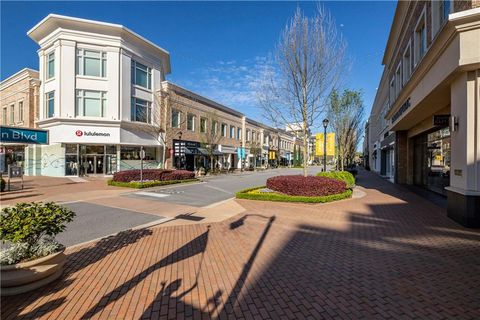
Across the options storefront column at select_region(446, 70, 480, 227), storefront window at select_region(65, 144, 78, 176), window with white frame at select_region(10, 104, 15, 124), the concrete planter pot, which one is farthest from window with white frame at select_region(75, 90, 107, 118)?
storefront column at select_region(446, 70, 480, 227)

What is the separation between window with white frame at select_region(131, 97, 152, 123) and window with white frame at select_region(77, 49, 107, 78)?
4053 mm

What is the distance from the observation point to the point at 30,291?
376 cm

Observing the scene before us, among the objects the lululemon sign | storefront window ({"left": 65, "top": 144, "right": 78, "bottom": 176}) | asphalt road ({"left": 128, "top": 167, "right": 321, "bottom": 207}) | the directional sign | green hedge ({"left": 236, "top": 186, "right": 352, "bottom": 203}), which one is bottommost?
asphalt road ({"left": 128, "top": 167, "right": 321, "bottom": 207})

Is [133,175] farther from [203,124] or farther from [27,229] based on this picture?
[203,124]

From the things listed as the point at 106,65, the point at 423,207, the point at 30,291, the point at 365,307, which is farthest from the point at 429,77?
the point at 106,65

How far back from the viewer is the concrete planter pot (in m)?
3.64

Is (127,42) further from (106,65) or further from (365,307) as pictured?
(365,307)

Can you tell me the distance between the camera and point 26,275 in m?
3.69

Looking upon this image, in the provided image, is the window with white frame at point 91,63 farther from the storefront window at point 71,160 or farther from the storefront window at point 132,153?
the storefront window at point 132,153

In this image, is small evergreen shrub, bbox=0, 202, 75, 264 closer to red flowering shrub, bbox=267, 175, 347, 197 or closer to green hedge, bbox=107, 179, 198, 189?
red flowering shrub, bbox=267, 175, 347, 197

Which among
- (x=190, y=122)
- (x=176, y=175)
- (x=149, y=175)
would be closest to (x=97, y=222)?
(x=149, y=175)

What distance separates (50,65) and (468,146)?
33833 millimetres

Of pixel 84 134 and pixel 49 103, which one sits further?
pixel 49 103

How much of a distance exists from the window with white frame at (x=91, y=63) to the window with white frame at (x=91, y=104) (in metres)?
1.92
